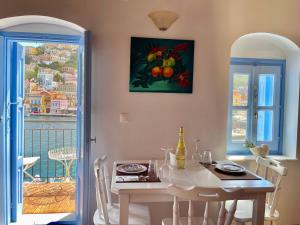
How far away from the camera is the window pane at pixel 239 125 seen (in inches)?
120

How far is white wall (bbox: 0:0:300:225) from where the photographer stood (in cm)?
255

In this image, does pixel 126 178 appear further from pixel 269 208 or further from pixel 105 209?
pixel 269 208

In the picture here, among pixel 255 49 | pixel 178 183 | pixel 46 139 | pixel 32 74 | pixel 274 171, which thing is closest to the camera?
pixel 178 183

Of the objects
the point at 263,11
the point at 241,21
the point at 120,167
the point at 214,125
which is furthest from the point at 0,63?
the point at 263,11

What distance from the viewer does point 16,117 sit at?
110 inches

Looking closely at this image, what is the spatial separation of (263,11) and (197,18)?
68 cm

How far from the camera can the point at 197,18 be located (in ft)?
8.66

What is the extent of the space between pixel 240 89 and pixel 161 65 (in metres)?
1.02

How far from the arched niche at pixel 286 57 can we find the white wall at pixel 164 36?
206mm

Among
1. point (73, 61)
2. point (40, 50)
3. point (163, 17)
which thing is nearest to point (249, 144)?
point (163, 17)

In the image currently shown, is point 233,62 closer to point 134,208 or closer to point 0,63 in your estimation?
point 134,208

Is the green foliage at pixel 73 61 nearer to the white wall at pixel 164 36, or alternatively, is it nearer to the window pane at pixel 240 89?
the white wall at pixel 164 36

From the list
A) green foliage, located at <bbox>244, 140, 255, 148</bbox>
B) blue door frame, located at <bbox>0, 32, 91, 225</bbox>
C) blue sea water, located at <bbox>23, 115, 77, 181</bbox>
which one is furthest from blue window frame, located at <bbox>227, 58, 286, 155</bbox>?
blue sea water, located at <bbox>23, 115, 77, 181</bbox>

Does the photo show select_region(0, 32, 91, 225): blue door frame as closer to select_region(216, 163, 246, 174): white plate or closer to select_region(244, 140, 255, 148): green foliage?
select_region(216, 163, 246, 174): white plate
